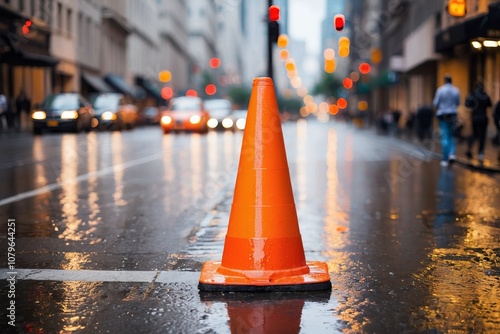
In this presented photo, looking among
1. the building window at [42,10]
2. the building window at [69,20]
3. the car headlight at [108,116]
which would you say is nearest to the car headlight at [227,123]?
the car headlight at [108,116]

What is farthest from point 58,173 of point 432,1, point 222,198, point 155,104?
point 155,104

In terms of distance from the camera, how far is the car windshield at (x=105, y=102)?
42.8m

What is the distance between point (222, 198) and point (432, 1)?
36.3 metres

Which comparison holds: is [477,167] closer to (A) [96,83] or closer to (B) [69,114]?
(B) [69,114]

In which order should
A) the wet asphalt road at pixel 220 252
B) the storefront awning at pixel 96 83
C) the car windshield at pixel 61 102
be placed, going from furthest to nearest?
1. the storefront awning at pixel 96 83
2. the car windshield at pixel 61 102
3. the wet asphalt road at pixel 220 252

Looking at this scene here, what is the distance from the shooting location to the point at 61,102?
36.6 metres

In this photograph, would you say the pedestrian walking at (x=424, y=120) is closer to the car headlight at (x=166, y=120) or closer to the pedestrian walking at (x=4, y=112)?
the car headlight at (x=166, y=120)

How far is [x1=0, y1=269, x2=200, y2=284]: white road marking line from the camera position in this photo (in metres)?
5.79

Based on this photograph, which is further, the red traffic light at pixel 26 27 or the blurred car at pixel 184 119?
the red traffic light at pixel 26 27

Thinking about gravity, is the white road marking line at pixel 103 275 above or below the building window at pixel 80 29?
below

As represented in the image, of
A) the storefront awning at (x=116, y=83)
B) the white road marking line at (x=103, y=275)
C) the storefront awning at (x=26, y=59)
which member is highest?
the storefront awning at (x=116, y=83)

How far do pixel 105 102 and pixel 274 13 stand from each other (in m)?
26.0

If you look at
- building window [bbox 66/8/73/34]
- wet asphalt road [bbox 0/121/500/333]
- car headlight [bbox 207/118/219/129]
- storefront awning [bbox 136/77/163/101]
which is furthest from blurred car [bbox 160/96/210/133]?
storefront awning [bbox 136/77/163/101]

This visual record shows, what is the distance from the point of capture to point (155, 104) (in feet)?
303
